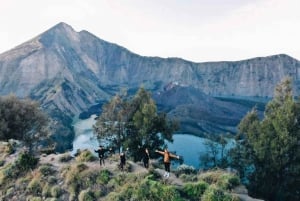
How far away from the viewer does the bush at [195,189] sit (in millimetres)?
20531

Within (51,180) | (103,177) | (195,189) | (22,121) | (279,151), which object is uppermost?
(195,189)

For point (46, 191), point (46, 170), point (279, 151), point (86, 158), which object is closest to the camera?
point (46, 191)

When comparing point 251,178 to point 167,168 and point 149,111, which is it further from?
point 167,168

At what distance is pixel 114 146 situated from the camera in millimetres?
54594

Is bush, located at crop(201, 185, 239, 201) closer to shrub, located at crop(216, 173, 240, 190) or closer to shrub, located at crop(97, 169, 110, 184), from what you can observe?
shrub, located at crop(216, 173, 240, 190)

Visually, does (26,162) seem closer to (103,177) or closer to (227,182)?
(103,177)

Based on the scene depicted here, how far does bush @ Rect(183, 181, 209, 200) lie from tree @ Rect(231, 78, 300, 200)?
2310 centimetres

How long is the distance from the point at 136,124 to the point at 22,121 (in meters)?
19.8

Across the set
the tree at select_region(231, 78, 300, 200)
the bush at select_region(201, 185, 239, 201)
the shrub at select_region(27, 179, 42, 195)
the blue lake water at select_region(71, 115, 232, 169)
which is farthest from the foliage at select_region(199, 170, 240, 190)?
the blue lake water at select_region(71, 115, 232, 169)

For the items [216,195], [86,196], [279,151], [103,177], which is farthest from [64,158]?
[279,151]

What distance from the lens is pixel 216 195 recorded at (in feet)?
64.0

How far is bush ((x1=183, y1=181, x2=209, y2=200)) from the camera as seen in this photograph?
20531mm

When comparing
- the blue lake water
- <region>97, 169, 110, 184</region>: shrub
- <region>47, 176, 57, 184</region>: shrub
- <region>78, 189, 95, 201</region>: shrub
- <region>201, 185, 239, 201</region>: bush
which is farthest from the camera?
the blue lake water

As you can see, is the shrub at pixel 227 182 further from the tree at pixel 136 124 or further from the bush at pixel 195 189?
the tree at pixel 136 124
